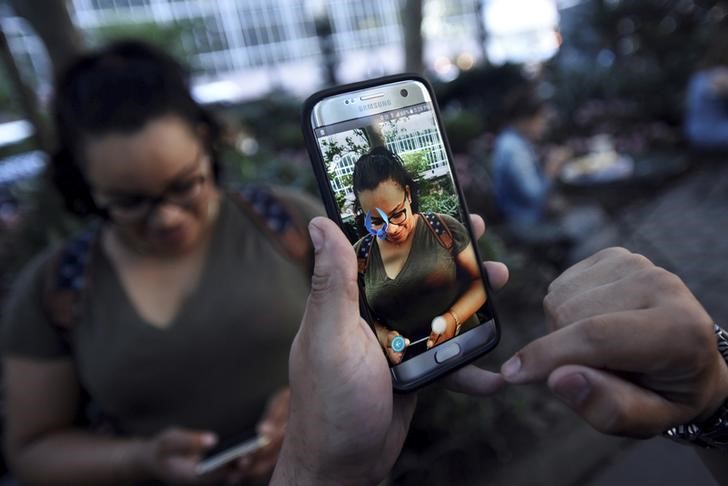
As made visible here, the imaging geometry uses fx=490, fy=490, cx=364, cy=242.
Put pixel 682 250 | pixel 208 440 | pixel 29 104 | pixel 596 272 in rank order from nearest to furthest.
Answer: pixel 596 272, pixel 208 440, pixel 682 250, pixel 29 104

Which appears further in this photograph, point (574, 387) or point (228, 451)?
point (228, 451)

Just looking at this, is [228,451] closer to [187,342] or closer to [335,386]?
[187,342]

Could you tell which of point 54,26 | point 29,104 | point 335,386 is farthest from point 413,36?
point 335,386

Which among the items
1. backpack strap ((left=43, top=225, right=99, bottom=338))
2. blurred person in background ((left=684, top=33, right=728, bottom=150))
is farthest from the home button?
blurred person in background ((left=684, top=33, right=728, bottom=150))

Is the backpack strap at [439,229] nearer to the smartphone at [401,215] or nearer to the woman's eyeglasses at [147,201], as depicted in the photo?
the smartphone at [401,215]

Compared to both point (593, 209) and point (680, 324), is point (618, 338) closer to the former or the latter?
point (680, 324)

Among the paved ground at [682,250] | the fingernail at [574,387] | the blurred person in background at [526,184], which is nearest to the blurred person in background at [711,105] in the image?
the paved ground at [682,250]

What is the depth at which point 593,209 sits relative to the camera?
4.57m

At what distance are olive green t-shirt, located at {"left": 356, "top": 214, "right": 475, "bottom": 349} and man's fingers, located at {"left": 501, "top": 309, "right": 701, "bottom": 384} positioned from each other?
22 cm

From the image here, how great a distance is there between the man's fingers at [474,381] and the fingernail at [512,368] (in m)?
0.07

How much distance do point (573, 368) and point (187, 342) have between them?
1087 millimetres

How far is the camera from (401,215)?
0.85m

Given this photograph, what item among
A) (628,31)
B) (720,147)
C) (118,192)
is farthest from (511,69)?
(118,192)

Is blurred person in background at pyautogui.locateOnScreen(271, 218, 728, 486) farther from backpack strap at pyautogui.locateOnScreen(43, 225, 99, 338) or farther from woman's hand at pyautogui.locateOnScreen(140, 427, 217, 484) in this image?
backpack strap at pyautogui.locateOnScreen(43, 225, 99, 338)
